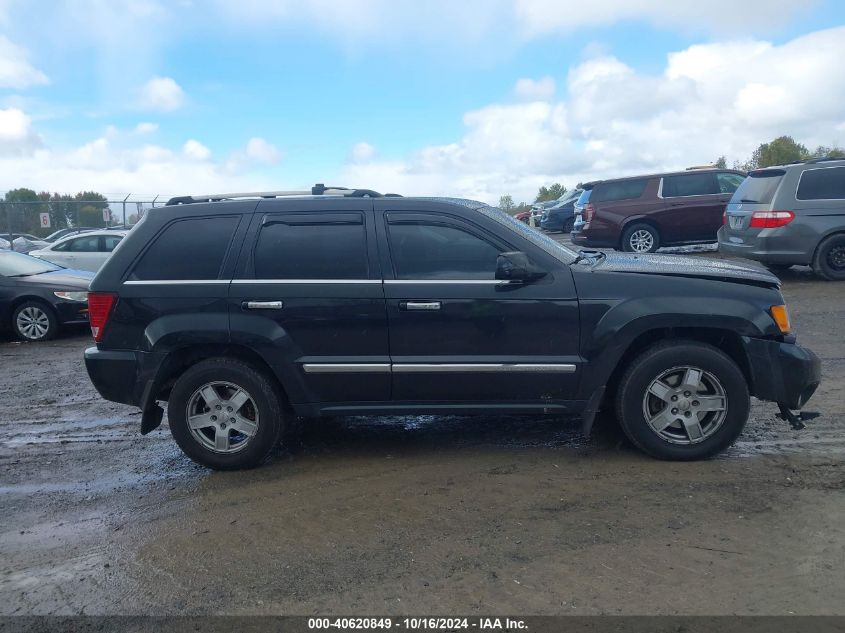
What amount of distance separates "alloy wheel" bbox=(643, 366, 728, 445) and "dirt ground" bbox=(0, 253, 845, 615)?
0.23 metres

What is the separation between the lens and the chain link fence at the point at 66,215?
26.6 m

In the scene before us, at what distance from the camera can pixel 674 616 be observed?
319 centimetres

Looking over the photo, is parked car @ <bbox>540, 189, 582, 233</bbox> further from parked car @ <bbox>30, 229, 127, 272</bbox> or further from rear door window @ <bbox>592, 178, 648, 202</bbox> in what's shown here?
parked car @ <bbox>30, 229, 127, 272</bbox>

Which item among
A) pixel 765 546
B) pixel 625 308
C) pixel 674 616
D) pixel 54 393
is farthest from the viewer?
pixel 54 393

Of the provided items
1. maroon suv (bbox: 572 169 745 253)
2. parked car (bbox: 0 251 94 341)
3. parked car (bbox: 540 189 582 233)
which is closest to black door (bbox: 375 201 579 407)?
parked car (bbox: 0 251 94 341)

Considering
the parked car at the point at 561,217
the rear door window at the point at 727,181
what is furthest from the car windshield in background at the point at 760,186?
the parked car at the point at 561,217

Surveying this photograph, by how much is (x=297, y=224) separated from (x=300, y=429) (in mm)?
1834

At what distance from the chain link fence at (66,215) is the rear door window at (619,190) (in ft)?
55.9

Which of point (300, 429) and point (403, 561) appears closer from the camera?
point (403, 561)

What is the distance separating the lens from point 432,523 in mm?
4172

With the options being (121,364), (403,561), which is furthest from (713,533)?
(121,364)

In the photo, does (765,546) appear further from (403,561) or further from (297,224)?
(297,224)

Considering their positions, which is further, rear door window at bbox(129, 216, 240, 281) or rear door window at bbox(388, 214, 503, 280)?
rear door window at bbox(129, 216, 240, 281)

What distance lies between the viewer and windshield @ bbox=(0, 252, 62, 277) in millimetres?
10906
